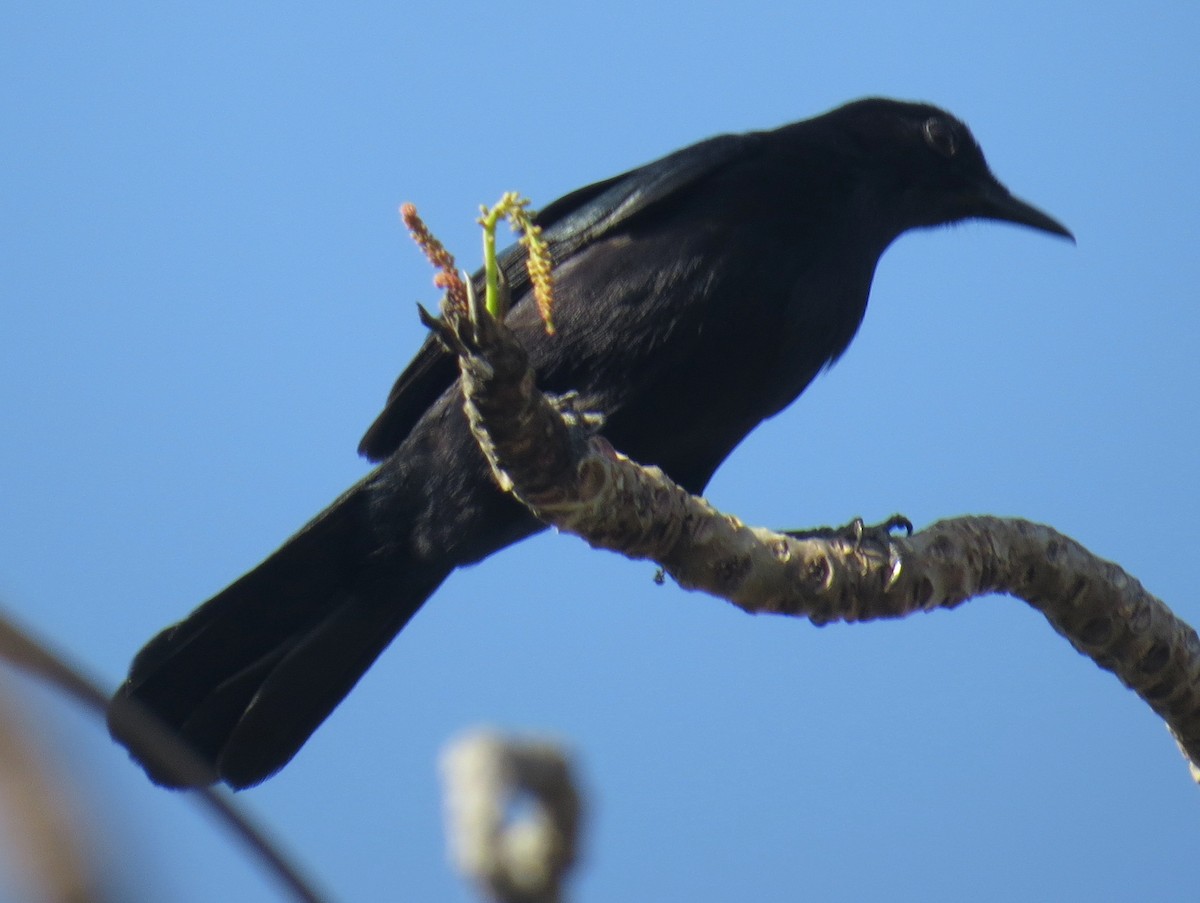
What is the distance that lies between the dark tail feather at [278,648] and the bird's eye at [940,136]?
252 cm

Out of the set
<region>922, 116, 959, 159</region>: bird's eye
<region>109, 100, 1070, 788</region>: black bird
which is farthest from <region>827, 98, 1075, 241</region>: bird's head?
<region>109, 100, 1070, 788</region>: black bird

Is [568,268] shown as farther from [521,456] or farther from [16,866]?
[16,866]

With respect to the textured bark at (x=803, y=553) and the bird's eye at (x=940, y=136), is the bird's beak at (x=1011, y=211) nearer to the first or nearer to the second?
the bird's eye at (x=940, y=136)

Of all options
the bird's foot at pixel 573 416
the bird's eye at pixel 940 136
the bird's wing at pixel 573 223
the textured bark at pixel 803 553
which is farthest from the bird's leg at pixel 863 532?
the bird's eye at pixel 940 136

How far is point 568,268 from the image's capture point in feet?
15.9

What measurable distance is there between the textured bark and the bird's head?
1912 millimetres

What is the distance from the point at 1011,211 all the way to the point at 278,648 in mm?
3348

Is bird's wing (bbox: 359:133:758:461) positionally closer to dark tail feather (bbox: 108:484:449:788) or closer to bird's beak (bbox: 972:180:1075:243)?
dark tail feather (bbox: 108:484:449:788)

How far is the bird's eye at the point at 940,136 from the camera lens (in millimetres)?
5652

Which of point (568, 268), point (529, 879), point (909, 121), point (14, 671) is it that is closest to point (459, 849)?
point (529, 879)

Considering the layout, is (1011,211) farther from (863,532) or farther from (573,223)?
(863,532)

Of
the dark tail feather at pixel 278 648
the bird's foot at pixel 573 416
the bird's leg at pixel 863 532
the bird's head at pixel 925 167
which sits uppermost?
the bird's head at pixel 925 167

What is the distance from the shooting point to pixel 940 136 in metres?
5.70

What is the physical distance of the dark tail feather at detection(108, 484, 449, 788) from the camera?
4.77 meters
